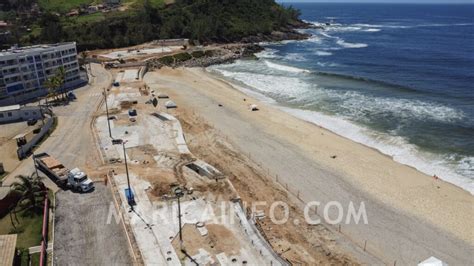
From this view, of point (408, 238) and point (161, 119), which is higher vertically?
point (161, 119)

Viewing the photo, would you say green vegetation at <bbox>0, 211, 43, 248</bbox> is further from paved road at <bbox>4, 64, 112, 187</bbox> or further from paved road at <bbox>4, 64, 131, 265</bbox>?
paved road at <bbox>4, 64, 112, 187</bbox>

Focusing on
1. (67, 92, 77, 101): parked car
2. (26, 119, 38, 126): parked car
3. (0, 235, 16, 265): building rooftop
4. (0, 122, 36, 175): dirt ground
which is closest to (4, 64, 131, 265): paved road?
(0, 122, 36, 175): dirt ground

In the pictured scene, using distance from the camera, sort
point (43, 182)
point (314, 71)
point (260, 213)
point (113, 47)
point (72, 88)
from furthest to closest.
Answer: point (113, 47), point (314, 71), point (72, 88), point (43, 182), point (260, 213)

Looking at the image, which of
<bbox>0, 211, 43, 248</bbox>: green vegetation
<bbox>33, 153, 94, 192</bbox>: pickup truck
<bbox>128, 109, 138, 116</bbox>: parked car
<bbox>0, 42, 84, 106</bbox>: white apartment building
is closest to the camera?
<bbox>0, 211, 43, 248</bbox>: green vegetation

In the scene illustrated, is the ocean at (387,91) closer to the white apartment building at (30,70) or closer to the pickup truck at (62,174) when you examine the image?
the pickup truck at (62,174)

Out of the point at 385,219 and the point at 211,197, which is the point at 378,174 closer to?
the point at 385,219

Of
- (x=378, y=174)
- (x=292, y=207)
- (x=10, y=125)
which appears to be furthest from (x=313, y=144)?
(x=10, y=125)
